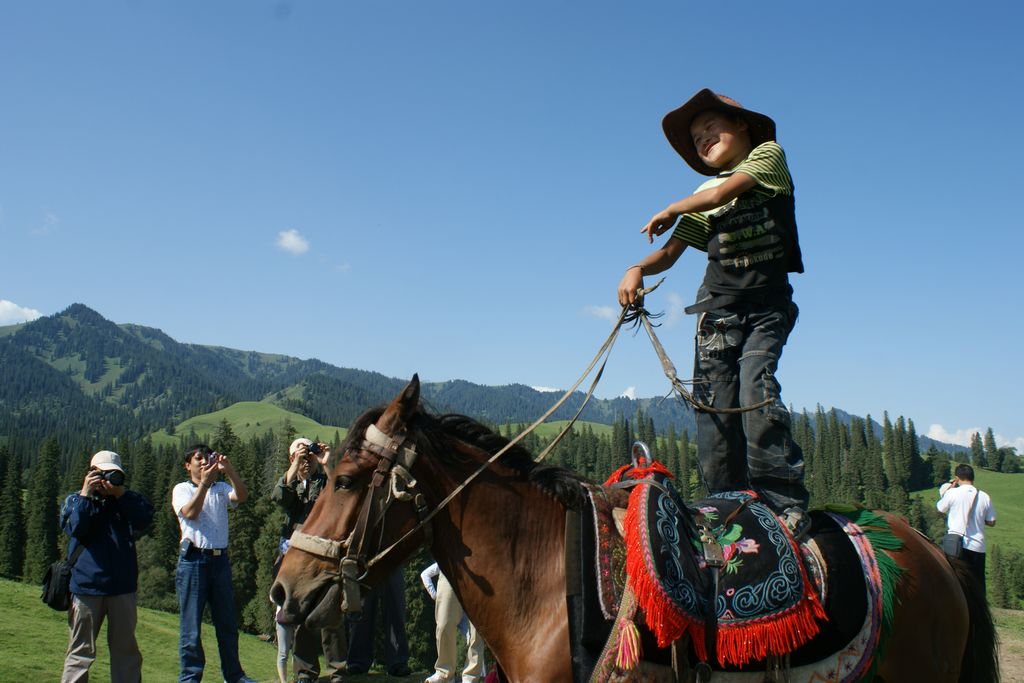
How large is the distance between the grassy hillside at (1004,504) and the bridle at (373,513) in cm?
11070

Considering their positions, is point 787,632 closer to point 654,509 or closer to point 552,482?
point 654,509

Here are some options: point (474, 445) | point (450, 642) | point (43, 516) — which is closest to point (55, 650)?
point (450, 642)

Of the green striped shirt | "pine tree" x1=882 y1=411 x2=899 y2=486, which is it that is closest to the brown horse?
the green striped shirt

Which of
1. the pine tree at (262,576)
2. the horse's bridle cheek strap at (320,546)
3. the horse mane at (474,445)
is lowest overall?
the pine tree at (262,576)

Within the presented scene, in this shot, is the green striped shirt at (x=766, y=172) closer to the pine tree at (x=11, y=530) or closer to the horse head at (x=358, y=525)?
the horse head at (x=358, y=525)

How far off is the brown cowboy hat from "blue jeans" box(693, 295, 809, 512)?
1125mm

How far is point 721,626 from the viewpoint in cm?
324

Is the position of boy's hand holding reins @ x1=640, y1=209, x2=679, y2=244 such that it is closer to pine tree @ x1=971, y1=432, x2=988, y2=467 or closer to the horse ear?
the horse ear

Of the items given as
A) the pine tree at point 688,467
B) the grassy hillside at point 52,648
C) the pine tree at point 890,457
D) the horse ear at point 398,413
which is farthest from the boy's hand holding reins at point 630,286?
the pine tree at point 890,457

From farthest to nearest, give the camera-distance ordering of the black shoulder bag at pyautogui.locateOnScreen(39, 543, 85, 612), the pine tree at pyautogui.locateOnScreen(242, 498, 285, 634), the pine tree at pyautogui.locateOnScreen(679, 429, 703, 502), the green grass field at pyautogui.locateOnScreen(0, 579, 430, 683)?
the pine tree at pyautogui.locateOnScreen(679, 429, 703, 502) → the pine tree at pyautogui.locateOnScreen(242, 498, 285, 634) → the green grass field at pyautogui.locateOnScreen(0, 579, 430, 683) → the black shoulder bag at pyautogui.locateOnScreen(39, 543, 85, 612)

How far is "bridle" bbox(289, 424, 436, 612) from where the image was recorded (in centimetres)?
321

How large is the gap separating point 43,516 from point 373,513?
89.9 m

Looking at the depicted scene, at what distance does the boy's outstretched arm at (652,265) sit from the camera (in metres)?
4.28

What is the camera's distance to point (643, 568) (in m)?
3.09
